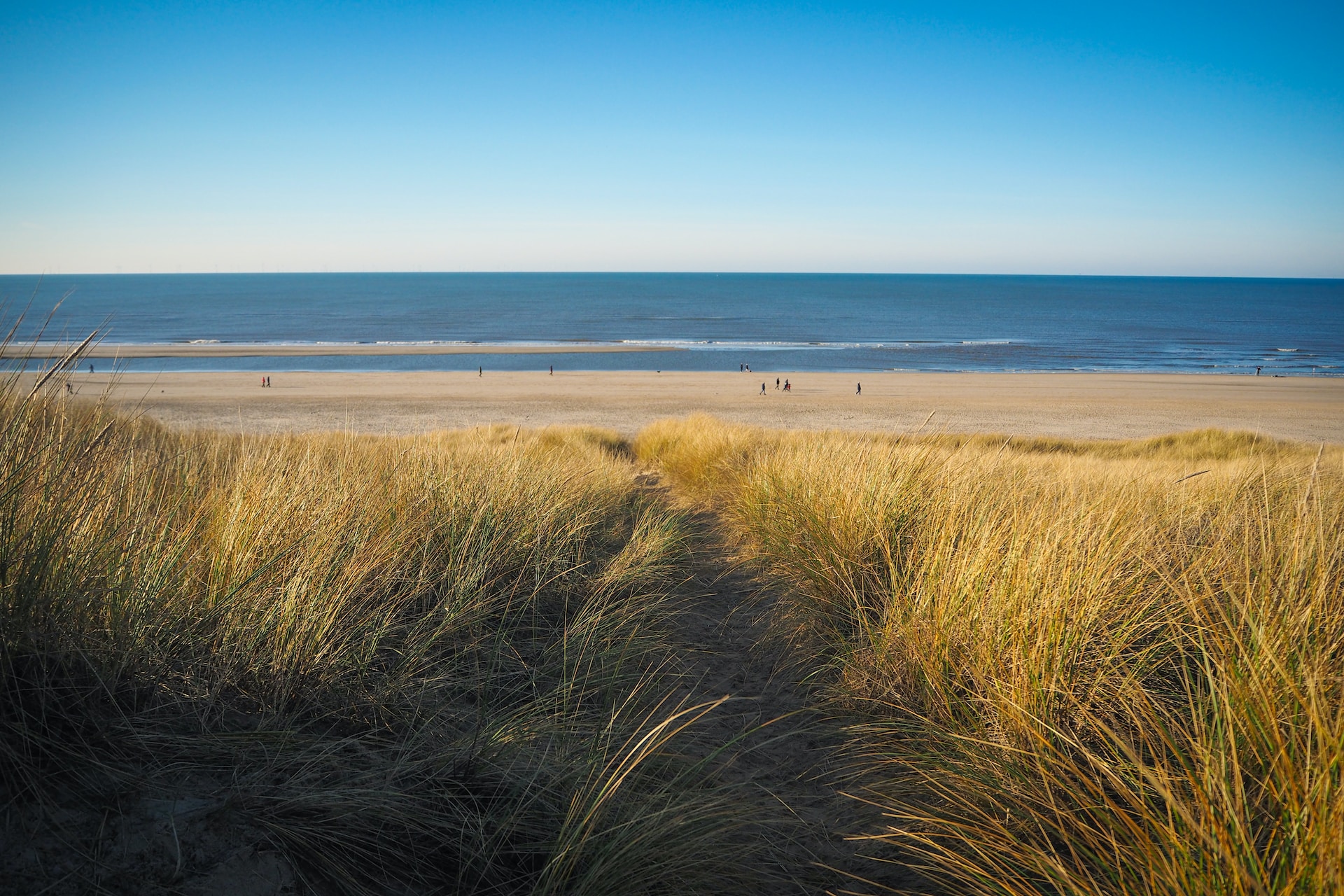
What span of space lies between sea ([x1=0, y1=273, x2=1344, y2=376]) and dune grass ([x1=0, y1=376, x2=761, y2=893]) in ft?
75.3

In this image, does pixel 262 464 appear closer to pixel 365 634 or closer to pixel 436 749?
pixel 365 634

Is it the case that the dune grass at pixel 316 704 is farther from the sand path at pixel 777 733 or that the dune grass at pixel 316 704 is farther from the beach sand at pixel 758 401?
the beach sand at pixel 758 401

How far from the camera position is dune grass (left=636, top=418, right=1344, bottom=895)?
6.12ft

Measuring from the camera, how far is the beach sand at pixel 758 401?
25828 millimetres

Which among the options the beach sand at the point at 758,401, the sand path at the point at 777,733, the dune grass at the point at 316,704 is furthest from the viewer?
the beach sand at the point at 758,401

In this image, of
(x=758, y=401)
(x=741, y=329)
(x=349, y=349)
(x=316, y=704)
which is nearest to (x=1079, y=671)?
(x=316, y=704)

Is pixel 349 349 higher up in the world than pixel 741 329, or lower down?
lower down

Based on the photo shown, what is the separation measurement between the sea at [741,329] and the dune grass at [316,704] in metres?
22.9

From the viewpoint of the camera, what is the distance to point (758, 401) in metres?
32.7

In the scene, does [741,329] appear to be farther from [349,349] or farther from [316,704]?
[316,704]

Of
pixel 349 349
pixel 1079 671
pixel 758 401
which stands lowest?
pixel 758 401

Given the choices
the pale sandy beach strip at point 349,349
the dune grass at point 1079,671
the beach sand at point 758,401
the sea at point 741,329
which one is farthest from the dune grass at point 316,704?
the pale sandy beach strip at point 349,349

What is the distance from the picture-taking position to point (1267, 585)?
8.21 ft

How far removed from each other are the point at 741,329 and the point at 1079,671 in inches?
3083
